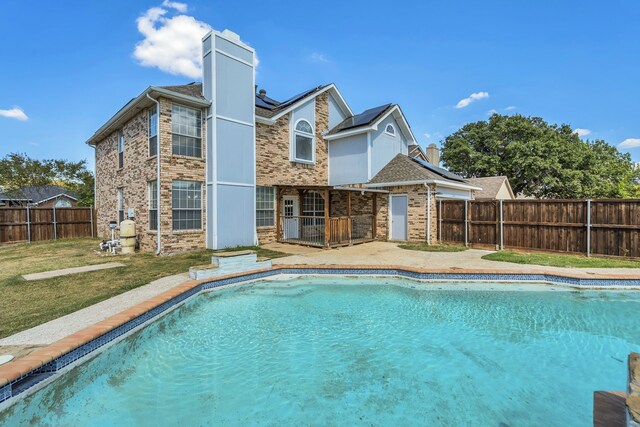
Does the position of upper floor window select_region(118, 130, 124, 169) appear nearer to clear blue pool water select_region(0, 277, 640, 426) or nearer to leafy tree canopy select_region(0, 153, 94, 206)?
clear blue pool water select_region(0, 277, 640, 426)

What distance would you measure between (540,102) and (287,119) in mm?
24968

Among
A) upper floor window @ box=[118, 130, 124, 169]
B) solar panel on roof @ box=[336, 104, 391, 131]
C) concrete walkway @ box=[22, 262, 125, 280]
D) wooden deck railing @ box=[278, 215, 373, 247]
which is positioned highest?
solar panel on roof @ box=[336, 104, 391, 131]

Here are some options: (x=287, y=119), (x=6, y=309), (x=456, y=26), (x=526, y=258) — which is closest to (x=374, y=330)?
(x=6, y=309)

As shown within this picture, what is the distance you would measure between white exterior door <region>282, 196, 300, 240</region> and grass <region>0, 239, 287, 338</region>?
343 cm

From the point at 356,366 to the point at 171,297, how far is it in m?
3.72

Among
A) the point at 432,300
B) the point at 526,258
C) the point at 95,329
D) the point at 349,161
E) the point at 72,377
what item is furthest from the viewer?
the point at 349,161

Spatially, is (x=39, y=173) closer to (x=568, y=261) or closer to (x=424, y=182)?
(x=424, y=182)

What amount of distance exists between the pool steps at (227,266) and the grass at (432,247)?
21.2ft

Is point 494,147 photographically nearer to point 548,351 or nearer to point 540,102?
point 540,102

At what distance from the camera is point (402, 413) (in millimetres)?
3037

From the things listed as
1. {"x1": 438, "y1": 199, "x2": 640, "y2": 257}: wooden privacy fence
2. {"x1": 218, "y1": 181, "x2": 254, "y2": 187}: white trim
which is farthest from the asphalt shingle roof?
{"x1": 218, "y1": 181, "x2": 254, "y2": 187}: white trim

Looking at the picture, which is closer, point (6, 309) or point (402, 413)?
point (402, 413)

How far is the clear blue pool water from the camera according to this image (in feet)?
9.92

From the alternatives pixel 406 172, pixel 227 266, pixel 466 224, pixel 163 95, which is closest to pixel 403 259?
pixel 466 224
